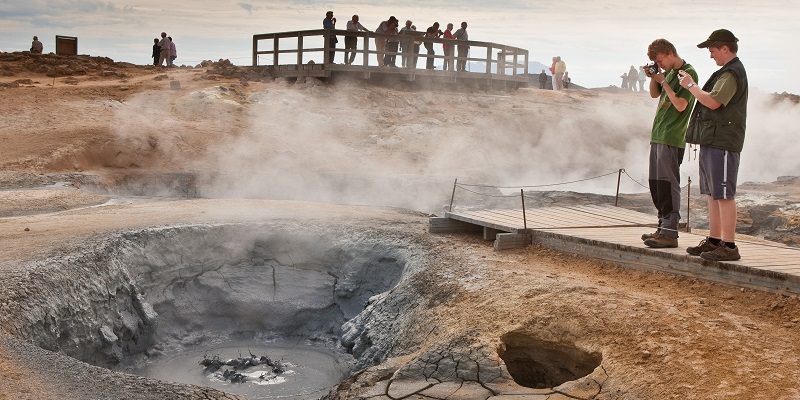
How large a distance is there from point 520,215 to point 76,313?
421 centimetres

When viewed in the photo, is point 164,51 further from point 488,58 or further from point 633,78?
point 633,78

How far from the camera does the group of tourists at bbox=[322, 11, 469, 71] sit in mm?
19266

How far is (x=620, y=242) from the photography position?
6.59 m

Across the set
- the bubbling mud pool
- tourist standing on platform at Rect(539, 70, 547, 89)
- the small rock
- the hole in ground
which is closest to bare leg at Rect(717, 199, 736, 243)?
the hole in ground

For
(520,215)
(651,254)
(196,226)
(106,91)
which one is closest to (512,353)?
(651,254)

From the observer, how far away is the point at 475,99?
20.2 m

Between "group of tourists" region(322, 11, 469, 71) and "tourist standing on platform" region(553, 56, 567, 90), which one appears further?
"tourist standing on platform" region(553, 56, 567, 90)

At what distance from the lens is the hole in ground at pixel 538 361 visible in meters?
5.36

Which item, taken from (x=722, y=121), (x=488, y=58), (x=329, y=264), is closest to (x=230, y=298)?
(x=329, y=264)

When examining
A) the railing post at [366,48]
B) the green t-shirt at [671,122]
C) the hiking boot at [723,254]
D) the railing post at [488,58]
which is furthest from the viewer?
the railing post at [488,58]

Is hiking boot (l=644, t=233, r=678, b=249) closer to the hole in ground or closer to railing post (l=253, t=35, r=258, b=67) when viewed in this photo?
the hole in ground

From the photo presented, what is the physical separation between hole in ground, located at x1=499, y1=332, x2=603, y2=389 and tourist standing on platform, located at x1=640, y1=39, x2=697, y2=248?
1388 millimetres

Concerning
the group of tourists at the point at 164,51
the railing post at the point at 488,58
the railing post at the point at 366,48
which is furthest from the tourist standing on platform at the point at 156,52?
the railing post at the point at 488,58

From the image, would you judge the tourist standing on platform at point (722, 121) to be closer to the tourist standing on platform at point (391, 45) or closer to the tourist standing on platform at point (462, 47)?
the tourist standing on platform at point (391, 45)
